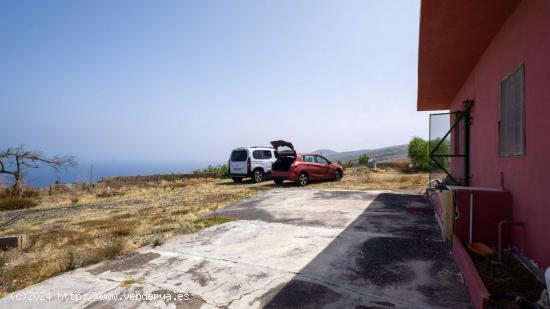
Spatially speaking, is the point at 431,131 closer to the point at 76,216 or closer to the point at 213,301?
the point at 213,301

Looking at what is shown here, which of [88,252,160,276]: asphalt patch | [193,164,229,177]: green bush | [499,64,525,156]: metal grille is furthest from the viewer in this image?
[193,164,229,177]: green bush

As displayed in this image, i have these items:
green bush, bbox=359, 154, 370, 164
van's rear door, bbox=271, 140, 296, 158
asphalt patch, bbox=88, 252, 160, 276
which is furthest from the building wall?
green bush, bbox=359, 154, 370, 164

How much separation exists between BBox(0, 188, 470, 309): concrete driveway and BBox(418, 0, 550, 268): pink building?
49.5 inches

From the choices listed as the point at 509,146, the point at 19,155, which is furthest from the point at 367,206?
the point at 19,155

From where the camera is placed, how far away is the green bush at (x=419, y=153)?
2258 centimetres

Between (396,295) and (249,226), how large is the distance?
401cm

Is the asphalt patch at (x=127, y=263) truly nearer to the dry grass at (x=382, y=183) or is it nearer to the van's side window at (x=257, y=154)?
the dry grass at (x=382, y=183)

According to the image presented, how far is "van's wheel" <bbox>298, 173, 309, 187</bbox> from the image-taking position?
15.8 metres

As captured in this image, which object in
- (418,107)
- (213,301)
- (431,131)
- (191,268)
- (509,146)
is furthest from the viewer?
(418,107)

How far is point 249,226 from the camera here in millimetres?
7234

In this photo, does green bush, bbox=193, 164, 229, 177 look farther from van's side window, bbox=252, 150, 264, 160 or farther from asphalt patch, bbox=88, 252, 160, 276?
asphalt patch, bbox=88, 252, 160, 276

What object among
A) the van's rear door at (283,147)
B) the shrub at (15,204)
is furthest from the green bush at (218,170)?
the shrub at (15,204)

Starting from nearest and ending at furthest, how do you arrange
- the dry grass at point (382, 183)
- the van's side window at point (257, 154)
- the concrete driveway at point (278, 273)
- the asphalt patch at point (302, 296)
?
the asphalt patch at point (302, 296), the concrete driveway at point (278, 273), the dry grass at point (382, 183), the van's side window at point (257, 154)

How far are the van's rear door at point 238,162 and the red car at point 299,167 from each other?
175cm
